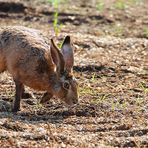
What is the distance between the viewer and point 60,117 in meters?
7.84

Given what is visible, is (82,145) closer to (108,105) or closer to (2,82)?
(108,105)

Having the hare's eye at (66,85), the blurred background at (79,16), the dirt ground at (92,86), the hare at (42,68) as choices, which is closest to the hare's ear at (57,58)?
the hare at (42,68)

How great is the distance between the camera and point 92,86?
9.34 m

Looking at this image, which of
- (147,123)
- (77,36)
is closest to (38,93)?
(147,123)

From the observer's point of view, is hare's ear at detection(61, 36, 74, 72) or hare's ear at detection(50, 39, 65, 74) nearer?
hare's ear at detection(50, 39, 65, 74)

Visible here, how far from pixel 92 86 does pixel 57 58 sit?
144 cm

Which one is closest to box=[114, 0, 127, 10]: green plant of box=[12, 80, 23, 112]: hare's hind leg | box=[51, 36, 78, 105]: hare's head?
box=[51, 36, 78, 105]: hare's head

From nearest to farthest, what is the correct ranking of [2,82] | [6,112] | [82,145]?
[82,145], [6,112], [2,82]

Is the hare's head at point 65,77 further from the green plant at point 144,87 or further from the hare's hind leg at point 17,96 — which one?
the green plant at point 144,87

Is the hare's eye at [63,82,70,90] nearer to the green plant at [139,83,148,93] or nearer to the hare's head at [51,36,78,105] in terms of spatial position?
the hare's head at [51,36,78,105]

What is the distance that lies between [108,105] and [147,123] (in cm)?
89

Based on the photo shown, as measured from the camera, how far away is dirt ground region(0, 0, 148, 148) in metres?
6.99

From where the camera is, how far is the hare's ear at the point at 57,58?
7930 millimetres

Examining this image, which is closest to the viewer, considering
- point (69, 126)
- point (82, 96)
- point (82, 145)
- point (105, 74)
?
point (82, 145)
